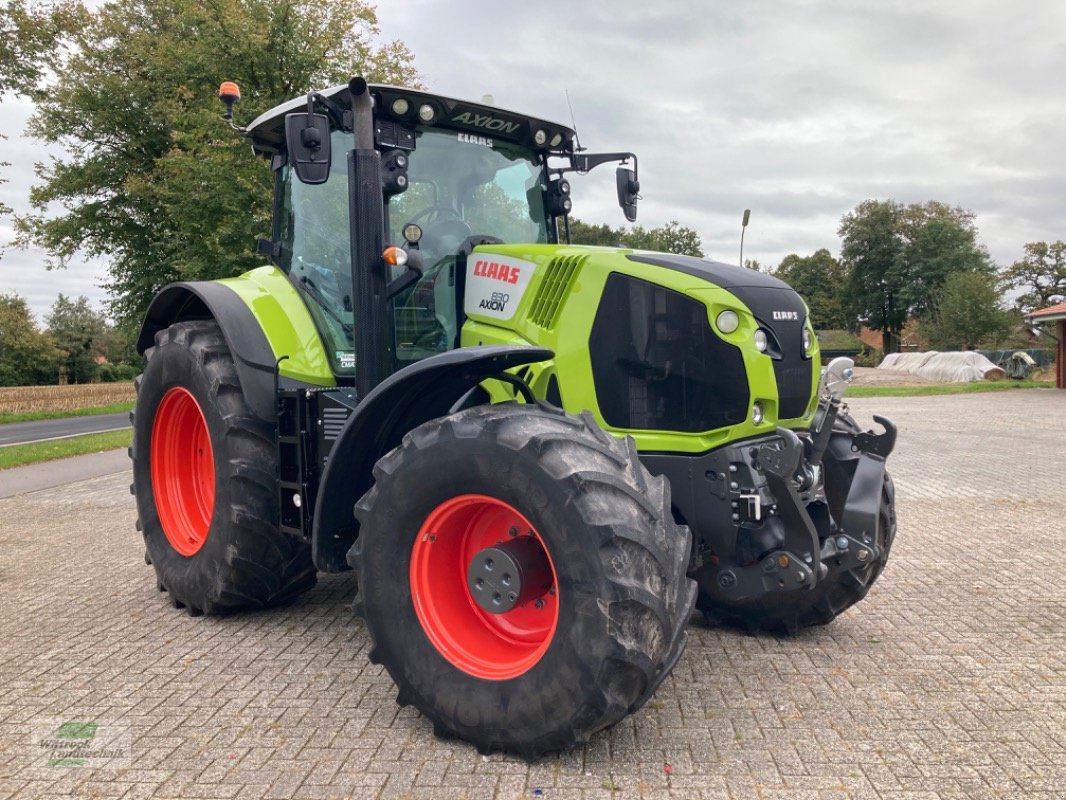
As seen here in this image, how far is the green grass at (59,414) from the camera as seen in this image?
27.1 m

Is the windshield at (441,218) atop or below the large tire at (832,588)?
atop

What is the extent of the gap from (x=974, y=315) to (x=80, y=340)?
5074 centimetres

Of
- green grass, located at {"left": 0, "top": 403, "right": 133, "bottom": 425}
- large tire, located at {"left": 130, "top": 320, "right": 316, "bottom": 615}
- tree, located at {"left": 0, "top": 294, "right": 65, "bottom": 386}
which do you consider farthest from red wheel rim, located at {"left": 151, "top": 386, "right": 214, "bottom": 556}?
tree, located at {"left": 0, "top": 294, "right": 65, "bottom": 386}

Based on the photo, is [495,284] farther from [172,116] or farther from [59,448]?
[172,116]

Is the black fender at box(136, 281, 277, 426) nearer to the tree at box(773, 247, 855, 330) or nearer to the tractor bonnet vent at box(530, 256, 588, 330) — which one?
the tractor bonnet vent at box(530, 256, 588, 330)

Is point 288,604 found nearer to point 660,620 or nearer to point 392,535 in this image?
point 392,535

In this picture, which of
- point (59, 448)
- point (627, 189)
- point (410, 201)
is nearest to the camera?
point (410, 201)

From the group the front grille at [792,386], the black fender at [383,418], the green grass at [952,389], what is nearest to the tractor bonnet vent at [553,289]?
the black fender at [383,418]

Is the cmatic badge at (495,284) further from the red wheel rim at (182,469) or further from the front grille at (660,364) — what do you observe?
the red wheel rim at (182,469)

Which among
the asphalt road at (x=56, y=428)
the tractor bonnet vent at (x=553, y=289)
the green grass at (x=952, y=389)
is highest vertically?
the tractor bonnet vent at (x=553, y=289)

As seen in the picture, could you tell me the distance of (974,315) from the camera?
49.3 m

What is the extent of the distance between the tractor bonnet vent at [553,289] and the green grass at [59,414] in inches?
1075

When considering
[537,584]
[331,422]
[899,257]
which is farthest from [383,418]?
[899,257]

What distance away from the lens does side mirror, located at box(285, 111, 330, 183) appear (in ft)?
12.0
